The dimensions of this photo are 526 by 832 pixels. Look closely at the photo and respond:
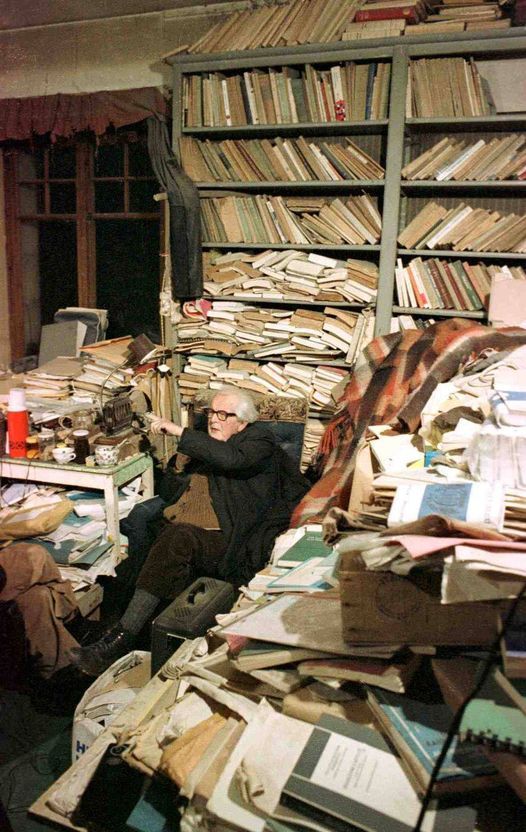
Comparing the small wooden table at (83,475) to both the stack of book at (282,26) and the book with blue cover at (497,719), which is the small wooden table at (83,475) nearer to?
the book with blue cover at (497,719)

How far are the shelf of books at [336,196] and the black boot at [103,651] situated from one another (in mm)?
1654

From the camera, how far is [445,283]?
130 inches

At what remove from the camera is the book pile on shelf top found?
3068 millimetres

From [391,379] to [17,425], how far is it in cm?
171

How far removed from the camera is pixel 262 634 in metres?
1.26

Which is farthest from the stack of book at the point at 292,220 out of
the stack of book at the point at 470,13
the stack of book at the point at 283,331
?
the stack of book at the point at 470,13

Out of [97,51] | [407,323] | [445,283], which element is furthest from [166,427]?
[97,51]

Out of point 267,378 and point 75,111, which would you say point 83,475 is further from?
point 75,111

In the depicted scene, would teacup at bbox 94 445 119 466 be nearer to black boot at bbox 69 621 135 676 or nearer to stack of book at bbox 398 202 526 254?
black boot at bbox 69 621 135 676

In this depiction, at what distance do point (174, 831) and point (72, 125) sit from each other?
4.01 metres

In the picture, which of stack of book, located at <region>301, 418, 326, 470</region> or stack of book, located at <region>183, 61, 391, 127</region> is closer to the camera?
stack of book, located at <region>183, 61, 391, 127</region>

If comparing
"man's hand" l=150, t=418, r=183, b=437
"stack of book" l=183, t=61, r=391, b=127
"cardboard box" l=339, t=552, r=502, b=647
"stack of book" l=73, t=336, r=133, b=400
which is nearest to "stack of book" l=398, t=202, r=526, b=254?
"stack of book" l=183, t=61, r=391, b=127

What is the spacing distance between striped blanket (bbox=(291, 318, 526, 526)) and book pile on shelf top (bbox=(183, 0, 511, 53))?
1443 millimetres

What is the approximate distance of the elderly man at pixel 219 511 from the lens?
2477 mm
